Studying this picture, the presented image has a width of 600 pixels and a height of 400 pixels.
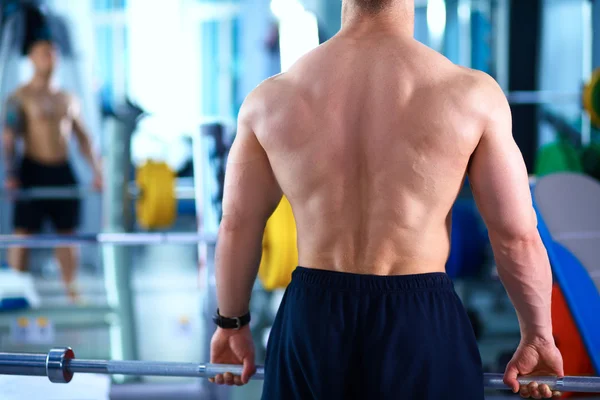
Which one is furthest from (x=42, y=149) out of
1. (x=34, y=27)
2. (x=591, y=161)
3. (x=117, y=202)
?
(x=591, y=161)

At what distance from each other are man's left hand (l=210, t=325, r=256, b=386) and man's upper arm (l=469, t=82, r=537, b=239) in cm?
48

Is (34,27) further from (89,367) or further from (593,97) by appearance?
(89,367)

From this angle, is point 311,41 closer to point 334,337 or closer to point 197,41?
point 197,41

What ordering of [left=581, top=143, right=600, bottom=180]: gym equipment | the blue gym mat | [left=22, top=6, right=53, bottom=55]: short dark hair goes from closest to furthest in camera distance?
the blue gym mat < [left=581, top=143, right=600, bottom=180]: gym equipment < [left=22, top=6, right=53, bottom=55]: short dark hair

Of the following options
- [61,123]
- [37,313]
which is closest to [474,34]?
[61,123]

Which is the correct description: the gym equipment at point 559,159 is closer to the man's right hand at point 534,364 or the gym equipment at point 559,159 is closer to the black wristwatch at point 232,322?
the man's right hand at point 534,364

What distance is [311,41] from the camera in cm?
650

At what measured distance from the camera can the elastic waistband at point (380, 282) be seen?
1.02 metres

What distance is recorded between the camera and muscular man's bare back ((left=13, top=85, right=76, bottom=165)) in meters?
4.50

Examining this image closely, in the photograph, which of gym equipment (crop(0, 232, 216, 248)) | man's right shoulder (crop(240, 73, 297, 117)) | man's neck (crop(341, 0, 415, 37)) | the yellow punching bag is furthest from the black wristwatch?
the yellow punching bag

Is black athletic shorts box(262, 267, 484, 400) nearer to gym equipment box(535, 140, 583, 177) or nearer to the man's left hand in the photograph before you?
the man's left hand

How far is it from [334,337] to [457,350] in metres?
0.18

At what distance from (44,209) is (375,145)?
3.89 meters

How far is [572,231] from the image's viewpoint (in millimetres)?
2066
